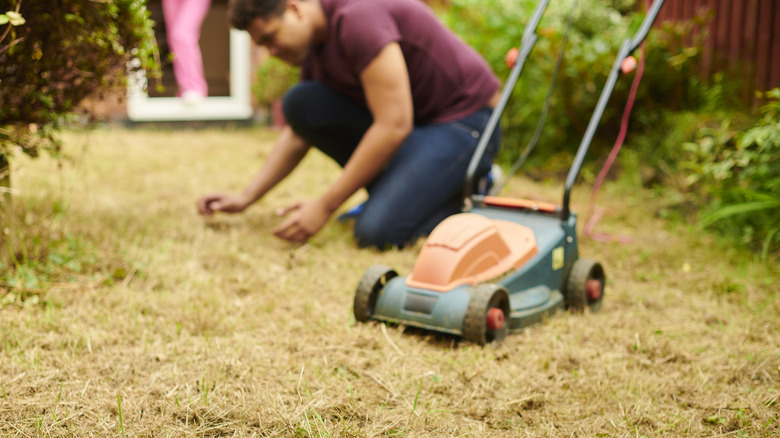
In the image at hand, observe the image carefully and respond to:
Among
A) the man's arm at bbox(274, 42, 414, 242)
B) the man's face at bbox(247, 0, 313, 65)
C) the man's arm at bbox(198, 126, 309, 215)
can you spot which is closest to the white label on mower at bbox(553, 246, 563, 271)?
the man's arm at bbox(274, 42, 414, 242)

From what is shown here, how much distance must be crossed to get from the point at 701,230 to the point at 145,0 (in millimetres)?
2447

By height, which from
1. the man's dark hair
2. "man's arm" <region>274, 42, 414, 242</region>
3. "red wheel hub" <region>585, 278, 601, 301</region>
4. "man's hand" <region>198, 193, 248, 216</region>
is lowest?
"red wheel hub" <region>585, 278, 601, 301</region>

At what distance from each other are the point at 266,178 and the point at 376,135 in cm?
68

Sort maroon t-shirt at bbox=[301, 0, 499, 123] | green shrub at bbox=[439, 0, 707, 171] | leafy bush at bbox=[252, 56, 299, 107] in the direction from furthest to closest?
leafy bush at bbox=[252, 56, 299, 107] < green shrub at bbox=[439, 0, 707, 171] < maroon t-shirt at bbox=[301, 0, 499, 123]

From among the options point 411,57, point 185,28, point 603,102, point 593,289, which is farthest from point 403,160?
point 185,28

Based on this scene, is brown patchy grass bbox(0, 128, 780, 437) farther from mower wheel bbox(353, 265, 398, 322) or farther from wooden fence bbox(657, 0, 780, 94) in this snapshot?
wooden fence bbox(657, 0, 780, 94)

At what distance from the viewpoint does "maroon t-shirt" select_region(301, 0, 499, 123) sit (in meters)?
2.59

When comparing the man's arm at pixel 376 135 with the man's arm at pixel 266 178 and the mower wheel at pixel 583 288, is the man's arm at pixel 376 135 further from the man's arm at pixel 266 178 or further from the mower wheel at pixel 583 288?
the mower wheel at pixel 583 288

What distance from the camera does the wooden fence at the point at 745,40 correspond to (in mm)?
3797

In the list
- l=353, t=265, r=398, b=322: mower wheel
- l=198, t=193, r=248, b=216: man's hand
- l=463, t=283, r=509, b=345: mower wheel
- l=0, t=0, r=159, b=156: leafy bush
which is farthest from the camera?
l=198, t=193, r=248, b=216: man's hand

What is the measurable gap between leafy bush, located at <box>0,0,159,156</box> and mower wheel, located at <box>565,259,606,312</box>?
154 cm

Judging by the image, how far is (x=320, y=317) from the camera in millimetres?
2010

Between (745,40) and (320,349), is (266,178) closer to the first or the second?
(320,349)

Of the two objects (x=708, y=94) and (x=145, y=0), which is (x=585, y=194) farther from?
(x=145, y=0)
